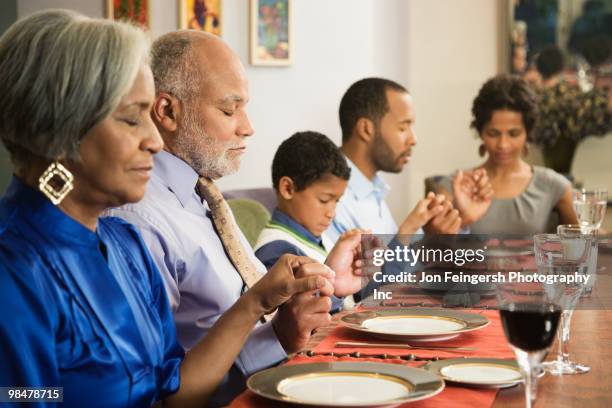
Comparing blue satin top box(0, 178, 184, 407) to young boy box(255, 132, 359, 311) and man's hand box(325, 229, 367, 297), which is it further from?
young boy box(255, 132, 359, 311)

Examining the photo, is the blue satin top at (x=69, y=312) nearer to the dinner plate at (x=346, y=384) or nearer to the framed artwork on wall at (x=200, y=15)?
the dinner plate at (x=346, y=384)

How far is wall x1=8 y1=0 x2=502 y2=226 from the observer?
3.96m

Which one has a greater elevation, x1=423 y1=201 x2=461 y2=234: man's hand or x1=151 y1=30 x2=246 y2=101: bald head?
x1=151 y1=30 x2=246 y2=101: bald head

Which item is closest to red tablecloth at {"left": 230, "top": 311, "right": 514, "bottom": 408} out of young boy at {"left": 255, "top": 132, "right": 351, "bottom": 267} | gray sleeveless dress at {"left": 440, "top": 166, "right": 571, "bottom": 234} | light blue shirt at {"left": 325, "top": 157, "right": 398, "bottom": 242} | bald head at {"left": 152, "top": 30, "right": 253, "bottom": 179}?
bald head at {"left": 152, "top": 30, "right": 253, "bottom": 179}

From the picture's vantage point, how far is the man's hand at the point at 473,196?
312 cm

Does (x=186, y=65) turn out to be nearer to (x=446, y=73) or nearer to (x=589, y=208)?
(x=589, y=208)

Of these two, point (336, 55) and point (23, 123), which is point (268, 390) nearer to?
point (23, 123)

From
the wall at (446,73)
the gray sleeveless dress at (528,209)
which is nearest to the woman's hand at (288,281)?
the gray sleeveless dress at (528,209)

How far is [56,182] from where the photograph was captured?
120 centimetres

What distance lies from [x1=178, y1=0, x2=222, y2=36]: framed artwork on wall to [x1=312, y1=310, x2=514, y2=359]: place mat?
2.38 m

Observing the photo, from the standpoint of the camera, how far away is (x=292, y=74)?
13.4 ft

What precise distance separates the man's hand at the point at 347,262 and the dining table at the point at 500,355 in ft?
0.39

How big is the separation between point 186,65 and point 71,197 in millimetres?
664

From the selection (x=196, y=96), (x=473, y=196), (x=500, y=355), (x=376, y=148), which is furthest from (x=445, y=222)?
(x=500, y=355)
